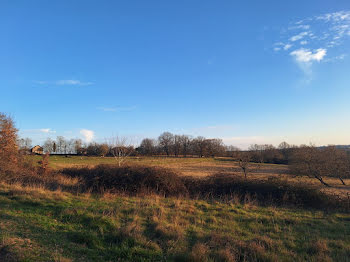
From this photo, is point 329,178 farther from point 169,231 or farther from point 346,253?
point 169,231

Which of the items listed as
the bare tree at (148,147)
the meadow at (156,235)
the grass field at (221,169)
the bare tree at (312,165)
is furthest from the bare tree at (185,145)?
the meadow at (156,235)

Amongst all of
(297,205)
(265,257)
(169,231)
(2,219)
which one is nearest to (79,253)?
(169,231)

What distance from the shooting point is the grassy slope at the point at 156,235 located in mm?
4307

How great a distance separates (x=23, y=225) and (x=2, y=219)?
83 centimetres

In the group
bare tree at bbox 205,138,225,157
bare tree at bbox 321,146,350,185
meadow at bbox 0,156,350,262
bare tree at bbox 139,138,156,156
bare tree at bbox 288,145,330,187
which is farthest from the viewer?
bare tree at bbox 205,138,225,157

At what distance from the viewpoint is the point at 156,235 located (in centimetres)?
566

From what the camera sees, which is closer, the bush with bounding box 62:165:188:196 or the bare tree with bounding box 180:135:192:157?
the bush with bounding box 62:165:188:196

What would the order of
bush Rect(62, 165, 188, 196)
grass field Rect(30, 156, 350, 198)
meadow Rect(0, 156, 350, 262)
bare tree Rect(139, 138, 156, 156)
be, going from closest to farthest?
meadow Rect(0, 156, 350, 262) → bush Rect(62, 165, 188, 196) → grass field Rect(30, 156, 350, 198) → bare tree Rect(139, 138, 156, 156)

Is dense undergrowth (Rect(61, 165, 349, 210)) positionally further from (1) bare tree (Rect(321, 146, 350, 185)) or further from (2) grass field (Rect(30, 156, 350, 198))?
(1) bare tree (Rect(321, 146, 350, 185))

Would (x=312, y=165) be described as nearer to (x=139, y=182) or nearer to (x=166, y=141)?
(x=139, y=182)

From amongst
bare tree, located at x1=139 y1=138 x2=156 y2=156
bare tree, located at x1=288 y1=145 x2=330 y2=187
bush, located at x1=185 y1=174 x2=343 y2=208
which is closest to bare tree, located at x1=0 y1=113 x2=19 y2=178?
bush, located at x1=185 y1=174 x2=343 y2=208

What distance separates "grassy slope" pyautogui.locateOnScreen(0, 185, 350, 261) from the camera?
14.1 feet

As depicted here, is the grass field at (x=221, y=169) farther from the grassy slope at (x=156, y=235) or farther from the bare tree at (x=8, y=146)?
the grassy slope at (x=156, y=235)

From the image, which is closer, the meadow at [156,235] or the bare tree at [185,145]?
the meadow at [156,235]
